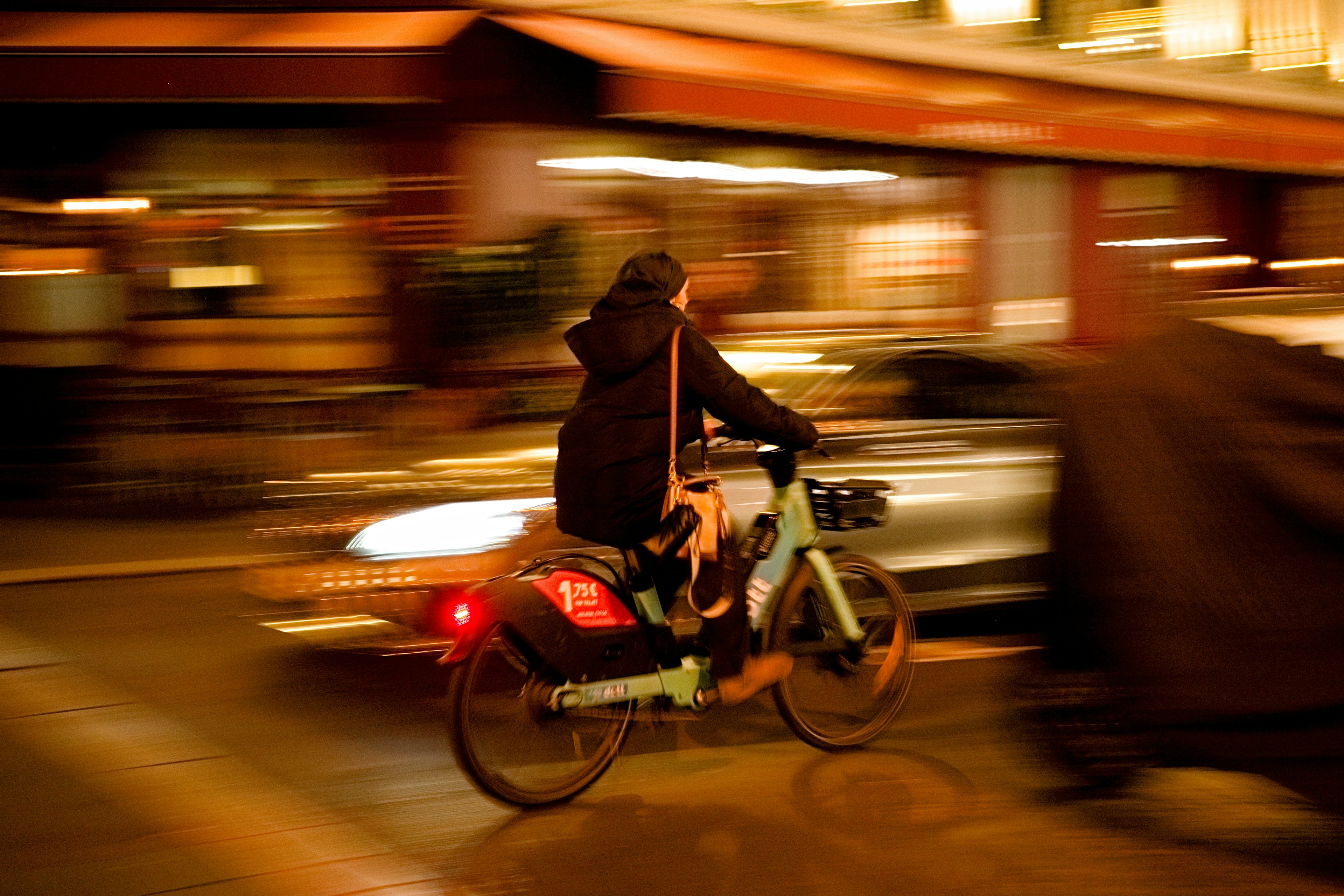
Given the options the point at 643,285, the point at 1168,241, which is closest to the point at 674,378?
the point at 643,285

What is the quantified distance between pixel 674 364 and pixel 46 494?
868 centimetres

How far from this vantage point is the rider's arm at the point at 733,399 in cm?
438

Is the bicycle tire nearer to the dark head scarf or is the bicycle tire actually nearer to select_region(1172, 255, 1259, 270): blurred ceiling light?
the dark head scarf

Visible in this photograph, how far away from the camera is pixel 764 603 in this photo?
4758 millimetres

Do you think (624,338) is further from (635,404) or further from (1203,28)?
(1203,28)

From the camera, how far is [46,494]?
442 inches

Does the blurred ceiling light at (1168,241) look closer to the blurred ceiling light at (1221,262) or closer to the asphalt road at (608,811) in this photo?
the blurred ceiling light at (1221,262)

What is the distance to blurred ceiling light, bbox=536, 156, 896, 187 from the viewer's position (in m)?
13.8

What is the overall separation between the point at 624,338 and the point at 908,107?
10982 mm

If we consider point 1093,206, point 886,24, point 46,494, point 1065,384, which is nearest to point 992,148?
point 886,24

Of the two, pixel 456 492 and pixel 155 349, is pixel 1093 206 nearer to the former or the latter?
pixel 155 349

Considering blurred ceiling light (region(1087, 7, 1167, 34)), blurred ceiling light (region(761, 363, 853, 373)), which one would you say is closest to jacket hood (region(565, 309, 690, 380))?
blurred ceiling light (region(761, 363, 853, 373))

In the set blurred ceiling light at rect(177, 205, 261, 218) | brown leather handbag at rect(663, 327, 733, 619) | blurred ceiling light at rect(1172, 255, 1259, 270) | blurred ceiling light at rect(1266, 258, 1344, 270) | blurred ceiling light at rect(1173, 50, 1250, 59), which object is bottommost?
brown leather handbag at rect(663, 327, 733, 619)

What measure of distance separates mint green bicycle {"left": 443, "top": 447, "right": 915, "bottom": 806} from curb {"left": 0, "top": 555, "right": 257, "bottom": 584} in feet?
15.1
